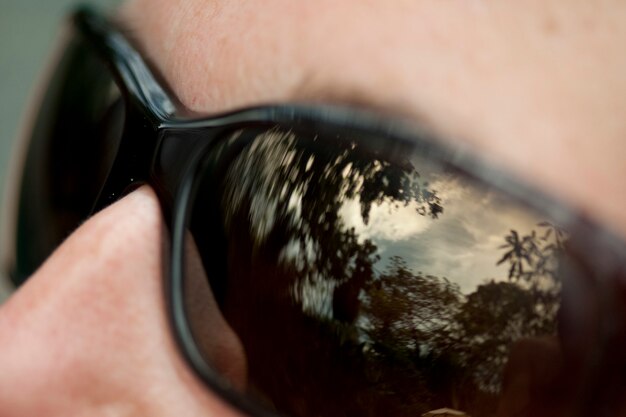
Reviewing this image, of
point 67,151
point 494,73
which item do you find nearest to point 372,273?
point 494,73

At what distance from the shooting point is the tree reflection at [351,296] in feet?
1.65

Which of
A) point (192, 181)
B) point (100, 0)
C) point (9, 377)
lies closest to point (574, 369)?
point (192, 181)

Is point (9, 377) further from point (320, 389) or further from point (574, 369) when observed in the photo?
point (574, 369)

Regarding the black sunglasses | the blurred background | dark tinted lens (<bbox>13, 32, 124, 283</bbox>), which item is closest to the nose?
the black sunglasses

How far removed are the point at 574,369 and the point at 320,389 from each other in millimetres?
201

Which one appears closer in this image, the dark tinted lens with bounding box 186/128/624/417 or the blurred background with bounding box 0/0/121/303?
the dark tinted lens with bounding box 186/128/624/417

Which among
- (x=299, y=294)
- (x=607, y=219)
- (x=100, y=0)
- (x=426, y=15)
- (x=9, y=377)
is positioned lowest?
(x=9, y=377)

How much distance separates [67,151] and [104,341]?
377 mm

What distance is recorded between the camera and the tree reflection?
50 centimetres

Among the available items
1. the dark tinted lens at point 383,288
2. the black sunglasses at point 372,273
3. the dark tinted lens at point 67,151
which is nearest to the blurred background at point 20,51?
the dark tinted lens at point 67,151

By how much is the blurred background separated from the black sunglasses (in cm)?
124

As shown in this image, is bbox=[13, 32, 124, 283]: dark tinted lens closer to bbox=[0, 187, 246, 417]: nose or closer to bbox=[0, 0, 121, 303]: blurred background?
bbox=[0, 187, 246, 417]: nose

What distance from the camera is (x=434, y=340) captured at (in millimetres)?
525

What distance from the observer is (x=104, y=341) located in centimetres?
63
